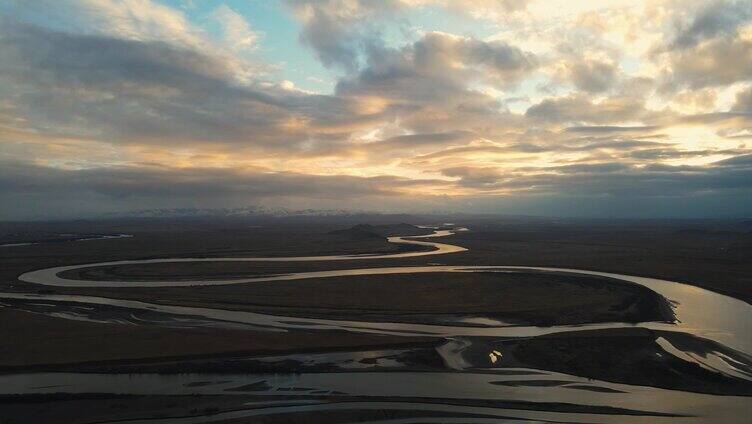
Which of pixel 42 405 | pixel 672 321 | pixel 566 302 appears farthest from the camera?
pixel 566 302

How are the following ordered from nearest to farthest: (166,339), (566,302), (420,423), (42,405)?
(420,423) → (42,405) → (166,339) → (566,302)

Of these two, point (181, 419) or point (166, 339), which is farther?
point (166, 339)

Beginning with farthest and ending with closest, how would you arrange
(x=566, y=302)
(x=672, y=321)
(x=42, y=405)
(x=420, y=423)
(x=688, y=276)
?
1. (x=688, y=276)
2. (x=566, y=302)
3. (x=672, y=321)
4. (x=42, y=405)
5. (x=420, y=423)

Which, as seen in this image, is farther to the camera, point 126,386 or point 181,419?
point 126,386

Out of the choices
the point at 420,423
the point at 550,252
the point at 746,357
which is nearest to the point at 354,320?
the point at 420,423

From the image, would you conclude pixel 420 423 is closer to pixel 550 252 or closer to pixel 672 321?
pixel 672 321

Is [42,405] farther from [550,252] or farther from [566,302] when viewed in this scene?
[550,252]

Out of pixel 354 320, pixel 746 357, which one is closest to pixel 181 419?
pixel 354 320

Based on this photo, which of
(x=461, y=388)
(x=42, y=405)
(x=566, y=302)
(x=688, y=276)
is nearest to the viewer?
(x=42, y=405)
